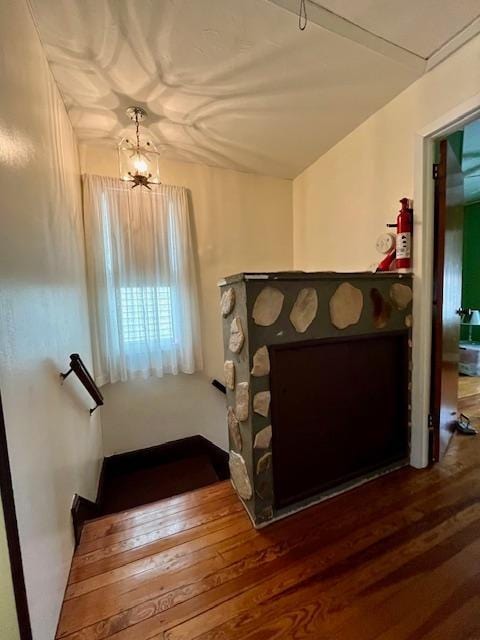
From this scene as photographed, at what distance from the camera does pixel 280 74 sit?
5.30 feet

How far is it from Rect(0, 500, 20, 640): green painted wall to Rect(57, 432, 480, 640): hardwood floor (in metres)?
0.45

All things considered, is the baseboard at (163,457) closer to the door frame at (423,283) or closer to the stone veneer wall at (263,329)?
the stone veneer wall at (263,329)

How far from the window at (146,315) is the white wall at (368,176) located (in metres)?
1.56

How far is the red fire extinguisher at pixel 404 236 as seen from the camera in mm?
1763

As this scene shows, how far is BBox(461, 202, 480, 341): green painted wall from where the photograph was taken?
4359 mm

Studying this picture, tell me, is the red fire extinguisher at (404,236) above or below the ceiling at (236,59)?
below

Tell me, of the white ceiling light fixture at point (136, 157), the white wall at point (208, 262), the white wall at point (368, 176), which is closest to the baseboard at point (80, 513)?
the white wall at point (208, 262)

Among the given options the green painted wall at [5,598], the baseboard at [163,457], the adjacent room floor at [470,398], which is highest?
the green painted wall at [5,598]

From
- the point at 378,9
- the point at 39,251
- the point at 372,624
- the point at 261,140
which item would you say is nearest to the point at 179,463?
the point at 372,624

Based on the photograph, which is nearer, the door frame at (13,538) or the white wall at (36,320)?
the door frame at (13,538)

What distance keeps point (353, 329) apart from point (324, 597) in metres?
1.25

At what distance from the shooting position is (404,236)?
5.79 ft

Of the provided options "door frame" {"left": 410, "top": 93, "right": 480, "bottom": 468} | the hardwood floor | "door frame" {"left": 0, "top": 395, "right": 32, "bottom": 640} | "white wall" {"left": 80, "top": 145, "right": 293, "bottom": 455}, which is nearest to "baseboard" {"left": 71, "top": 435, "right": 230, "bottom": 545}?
"white wall" {"left": 80, "top": 145, "right": 293, "bottom": 455}

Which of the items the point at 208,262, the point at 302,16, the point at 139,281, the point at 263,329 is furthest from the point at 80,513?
the point at 302,16
